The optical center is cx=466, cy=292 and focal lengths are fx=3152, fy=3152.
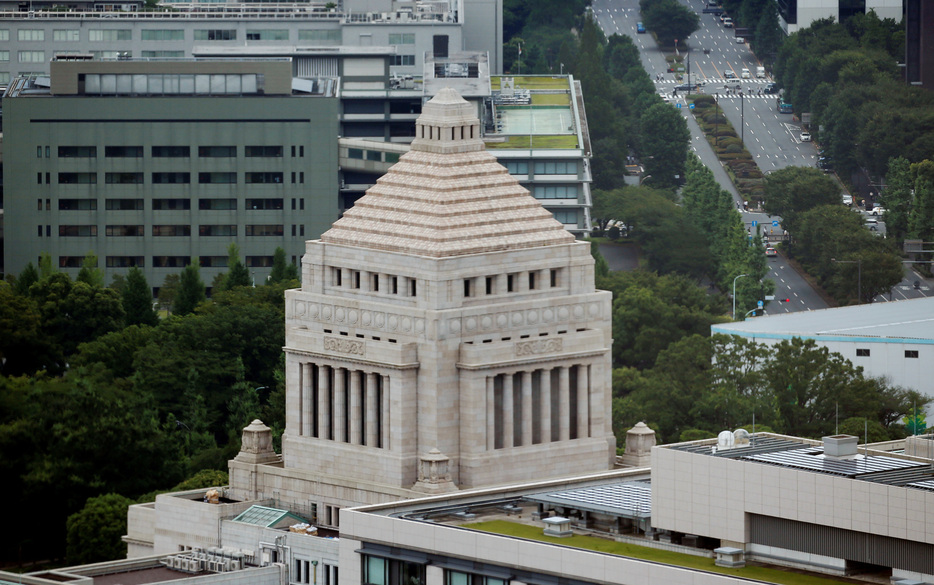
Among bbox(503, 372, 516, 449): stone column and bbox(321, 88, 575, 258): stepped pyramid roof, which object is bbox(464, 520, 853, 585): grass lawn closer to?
bbox(503, 372, 516, 449): stone column

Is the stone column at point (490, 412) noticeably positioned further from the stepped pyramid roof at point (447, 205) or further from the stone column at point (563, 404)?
the stepped pyramid roof at point (447, 205)

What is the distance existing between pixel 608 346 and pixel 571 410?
14.1ft

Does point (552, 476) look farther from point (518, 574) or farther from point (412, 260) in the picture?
point (518, 574)

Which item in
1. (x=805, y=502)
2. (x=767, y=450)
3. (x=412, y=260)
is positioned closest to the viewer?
(x=805, y=502)

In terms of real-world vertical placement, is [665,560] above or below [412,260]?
below

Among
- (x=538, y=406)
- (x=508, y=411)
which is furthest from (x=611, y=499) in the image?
(x=538, y=406)

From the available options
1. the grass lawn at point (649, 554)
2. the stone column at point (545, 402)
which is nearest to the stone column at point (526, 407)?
the stone column at point (545, 402)

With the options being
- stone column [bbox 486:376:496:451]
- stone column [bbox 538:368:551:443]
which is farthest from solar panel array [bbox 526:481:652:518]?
stone column [bbox 538:368:551:443]

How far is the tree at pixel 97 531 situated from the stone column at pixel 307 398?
17.8 meters

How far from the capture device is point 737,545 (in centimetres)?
14638

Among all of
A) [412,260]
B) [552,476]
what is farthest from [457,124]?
[552,476]

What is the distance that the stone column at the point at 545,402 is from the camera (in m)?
180

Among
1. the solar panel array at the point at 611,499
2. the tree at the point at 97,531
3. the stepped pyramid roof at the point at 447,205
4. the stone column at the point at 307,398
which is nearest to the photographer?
the solar panel array at the point at 611,499

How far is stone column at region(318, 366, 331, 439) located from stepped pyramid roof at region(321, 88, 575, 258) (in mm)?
7750
